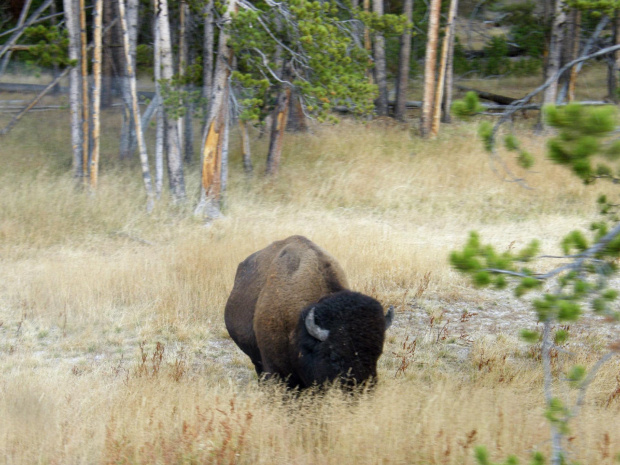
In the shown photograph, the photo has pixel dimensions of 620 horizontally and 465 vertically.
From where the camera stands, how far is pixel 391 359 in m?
6.81

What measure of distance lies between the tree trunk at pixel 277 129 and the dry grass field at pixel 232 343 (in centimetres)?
46

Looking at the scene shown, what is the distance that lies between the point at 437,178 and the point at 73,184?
9269mm

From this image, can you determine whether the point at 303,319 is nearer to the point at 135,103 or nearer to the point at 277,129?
the point at 135,103

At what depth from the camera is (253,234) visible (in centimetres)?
1041

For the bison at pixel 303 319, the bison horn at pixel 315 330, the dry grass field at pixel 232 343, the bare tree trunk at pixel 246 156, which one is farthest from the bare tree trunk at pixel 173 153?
the bison horn at pixel 315 330

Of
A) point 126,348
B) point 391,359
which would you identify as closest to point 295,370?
point 391,359

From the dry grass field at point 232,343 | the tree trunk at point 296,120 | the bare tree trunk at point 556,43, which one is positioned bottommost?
the dry grass field at point 232,343

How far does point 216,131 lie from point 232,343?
20.4ft

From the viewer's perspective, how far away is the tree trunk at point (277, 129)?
50.4 feet

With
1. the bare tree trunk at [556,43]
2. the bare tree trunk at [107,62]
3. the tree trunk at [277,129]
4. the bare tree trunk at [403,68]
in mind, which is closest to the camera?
the tree trunk at [277,129]

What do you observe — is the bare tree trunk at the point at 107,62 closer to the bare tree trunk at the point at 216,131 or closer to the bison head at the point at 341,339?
the bare tree trunk at the point at 216,131

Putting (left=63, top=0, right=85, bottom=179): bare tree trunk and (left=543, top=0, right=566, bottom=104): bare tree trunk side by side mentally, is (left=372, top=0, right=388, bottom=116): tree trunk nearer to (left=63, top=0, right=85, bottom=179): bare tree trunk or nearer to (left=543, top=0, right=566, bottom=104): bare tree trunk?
(left=543, top=0, right=566, bottom=104): bare tree trunk

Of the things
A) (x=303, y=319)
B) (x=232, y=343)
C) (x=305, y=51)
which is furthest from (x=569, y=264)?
(x=305, y=51)

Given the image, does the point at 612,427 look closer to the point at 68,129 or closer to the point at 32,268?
the point at 32,268
